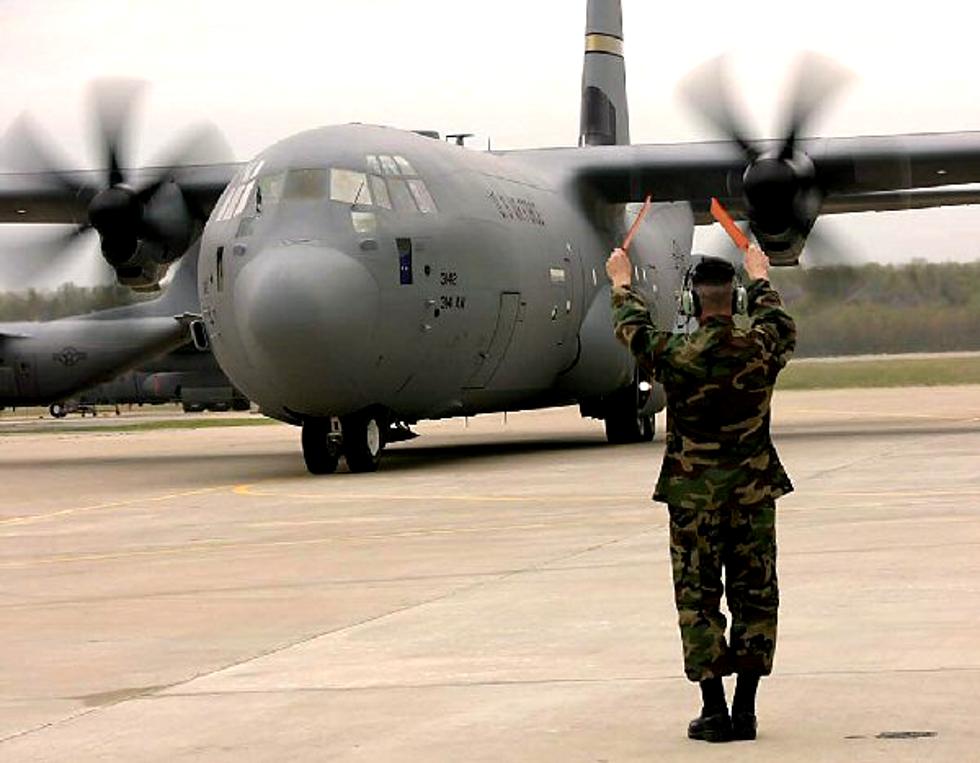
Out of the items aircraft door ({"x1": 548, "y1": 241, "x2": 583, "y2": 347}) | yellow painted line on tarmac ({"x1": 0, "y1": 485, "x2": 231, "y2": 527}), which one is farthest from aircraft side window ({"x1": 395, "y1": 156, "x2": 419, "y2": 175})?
yellow painted line on tarmac ({"x1": 0, "y1": 485, "x2": 231, "y2": 527})

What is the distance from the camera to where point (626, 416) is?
1208 inches

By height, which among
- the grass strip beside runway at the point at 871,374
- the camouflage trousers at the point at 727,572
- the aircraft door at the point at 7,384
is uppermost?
the camouflage trousers at the point at 727,572

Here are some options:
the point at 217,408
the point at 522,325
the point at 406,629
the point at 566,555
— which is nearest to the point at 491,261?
the point at 522,325

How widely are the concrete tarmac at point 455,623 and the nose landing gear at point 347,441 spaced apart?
194 cm

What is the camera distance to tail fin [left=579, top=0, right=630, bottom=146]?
3506cm

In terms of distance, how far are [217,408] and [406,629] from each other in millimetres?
59171

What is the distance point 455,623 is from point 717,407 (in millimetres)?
3316

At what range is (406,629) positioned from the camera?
32.8 ft

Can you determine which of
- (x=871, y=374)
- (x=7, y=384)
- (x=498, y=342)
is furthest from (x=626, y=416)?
(x=871, y=374)

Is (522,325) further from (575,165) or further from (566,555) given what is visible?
(566,555)

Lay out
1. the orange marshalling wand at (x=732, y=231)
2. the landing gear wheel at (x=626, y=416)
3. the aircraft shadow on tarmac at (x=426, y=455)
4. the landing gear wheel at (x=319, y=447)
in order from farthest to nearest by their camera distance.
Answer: the landing gear wheel at (x=626, y=416) < the aircraft shadow on tarmac at (x=426, y=455) < the landing gear wheel at (x=319, y=447) < the orange marshalling wand at (x=732, y=231)

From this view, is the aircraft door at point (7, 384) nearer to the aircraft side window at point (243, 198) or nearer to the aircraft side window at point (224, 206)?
the aircraft side window at point (224, 206)

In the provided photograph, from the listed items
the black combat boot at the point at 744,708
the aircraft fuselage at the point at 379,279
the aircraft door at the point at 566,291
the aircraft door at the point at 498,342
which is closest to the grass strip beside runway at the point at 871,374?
the aircraft door at the point at 566,291

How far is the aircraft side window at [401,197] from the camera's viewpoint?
75.9 feet
